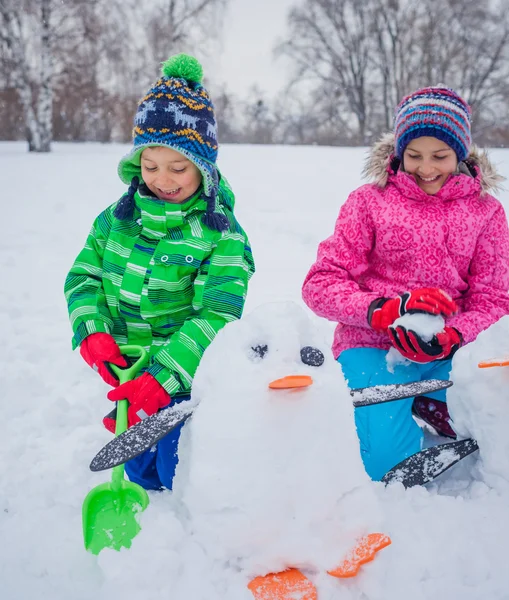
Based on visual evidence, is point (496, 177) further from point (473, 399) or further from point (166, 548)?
point (166, 548)

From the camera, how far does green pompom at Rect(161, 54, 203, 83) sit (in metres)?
1.66

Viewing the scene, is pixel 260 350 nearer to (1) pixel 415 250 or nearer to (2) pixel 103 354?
(2) pixel 103 354

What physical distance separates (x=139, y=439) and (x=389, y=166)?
137 cm

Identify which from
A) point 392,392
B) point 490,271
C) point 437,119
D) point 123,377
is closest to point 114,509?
point 123,377

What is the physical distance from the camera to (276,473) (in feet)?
3.19

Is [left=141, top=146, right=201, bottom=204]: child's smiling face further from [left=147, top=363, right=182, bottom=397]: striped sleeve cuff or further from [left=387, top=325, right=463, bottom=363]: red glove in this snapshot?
[left=387, top=325, right=463, bottom=363]: red glove

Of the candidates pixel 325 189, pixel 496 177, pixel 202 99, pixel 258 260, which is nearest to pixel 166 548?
pixel 202 99

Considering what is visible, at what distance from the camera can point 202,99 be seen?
1.65 meters

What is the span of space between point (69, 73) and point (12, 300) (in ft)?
32.9

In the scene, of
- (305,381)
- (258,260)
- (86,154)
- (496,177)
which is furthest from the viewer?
(86,154)

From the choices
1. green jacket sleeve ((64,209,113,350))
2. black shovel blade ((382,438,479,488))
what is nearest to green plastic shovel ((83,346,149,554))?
green jacket sleeve ((64,209,113,350))

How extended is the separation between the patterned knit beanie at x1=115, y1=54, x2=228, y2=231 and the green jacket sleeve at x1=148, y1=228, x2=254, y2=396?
9 cm

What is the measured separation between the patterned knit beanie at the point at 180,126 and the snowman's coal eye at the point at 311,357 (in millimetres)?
700

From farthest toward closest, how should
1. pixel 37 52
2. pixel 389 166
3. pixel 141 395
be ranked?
pixel 37 52 → pixel 389 166 → pixel 141 395
